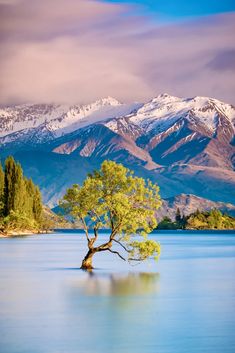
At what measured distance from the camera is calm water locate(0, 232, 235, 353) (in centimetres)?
4453

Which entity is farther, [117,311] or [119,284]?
[119,284]

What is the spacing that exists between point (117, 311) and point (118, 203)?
26.4 metres

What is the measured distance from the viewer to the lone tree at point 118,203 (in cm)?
8394

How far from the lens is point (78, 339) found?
151 feet

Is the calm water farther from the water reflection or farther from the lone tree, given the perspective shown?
the lone tree

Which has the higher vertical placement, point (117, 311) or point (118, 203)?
point (118, 203)

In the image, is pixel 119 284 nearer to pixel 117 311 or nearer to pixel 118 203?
pixel 118 203

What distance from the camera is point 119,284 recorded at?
76.9 metres

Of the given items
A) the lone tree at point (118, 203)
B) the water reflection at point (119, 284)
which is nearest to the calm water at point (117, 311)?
the water reflection at point (119, 284)

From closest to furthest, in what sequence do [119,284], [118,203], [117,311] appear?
[117,311] < [119,284] < [118,203]

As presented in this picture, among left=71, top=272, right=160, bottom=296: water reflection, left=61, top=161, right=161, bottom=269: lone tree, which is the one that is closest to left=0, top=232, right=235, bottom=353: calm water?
left=71, top=272, right=160, bottom=296: water reflection

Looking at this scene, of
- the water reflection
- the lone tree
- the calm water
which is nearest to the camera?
the calm water

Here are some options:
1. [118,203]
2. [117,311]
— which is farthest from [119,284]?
[117,311]

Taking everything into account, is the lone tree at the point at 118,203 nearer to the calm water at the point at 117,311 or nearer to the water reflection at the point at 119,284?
the water reflection at the point at 119,284
